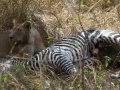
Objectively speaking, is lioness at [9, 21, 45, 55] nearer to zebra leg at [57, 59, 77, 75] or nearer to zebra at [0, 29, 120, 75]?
zebra at [0, 29, 120, 75]

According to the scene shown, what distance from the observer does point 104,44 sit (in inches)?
301

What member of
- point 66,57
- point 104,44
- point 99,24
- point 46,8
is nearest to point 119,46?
point 104,44

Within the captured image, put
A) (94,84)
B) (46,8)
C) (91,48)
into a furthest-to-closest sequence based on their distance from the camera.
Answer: (46,8) < (91,48) < (94,84)

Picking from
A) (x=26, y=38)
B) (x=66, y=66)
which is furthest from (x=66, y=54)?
(x=26, y=38)

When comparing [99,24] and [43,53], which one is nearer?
[43,53]

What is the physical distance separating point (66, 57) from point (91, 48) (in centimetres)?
66

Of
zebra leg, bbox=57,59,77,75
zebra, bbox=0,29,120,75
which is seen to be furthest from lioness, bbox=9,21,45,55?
zebra leg, bbox=57,59,77,75

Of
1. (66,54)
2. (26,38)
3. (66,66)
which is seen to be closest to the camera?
(66,66)

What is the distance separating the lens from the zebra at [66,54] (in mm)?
6984

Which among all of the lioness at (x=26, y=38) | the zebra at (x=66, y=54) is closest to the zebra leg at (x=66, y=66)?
the zebra at (x=66, y=54)

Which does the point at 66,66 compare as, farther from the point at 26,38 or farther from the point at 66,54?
the point at 26,38

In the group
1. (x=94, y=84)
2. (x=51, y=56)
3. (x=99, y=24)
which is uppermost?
(x=99, y=24)

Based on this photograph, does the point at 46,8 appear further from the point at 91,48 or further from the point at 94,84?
the point at 94,84

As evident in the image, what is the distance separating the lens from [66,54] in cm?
725
